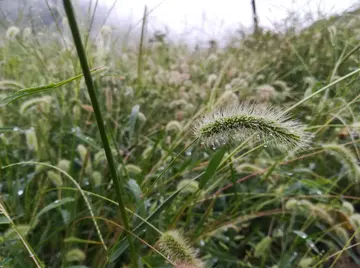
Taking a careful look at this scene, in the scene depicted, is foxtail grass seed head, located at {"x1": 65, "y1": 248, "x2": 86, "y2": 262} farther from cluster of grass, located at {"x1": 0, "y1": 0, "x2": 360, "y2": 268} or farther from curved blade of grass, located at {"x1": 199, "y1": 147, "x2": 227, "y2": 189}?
curved blade of grass, located at {"x1": 199, "y1": 147, "x2": 227, "y2": 189}

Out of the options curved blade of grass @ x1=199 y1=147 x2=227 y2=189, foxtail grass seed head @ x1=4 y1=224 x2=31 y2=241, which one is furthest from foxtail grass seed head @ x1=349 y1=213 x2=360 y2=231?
foxtail grass seed head @ x1=4 y1=224 x2=31 y2=241

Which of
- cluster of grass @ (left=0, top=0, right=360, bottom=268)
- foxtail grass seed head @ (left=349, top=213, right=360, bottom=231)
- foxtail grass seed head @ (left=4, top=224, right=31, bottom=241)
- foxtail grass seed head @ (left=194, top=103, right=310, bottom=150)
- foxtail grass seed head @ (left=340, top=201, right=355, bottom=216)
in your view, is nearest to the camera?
foxtail grass seed head @ (left=194, top=103, right=310, bottom=150)

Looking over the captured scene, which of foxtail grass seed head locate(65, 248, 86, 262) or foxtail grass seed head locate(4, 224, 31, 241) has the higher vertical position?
foxtail grass seed head locate(4, 224, 31, 241)

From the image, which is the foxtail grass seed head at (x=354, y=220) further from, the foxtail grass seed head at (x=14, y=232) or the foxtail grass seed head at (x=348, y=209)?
the foxtail grass seed head at (x=14, y=232)

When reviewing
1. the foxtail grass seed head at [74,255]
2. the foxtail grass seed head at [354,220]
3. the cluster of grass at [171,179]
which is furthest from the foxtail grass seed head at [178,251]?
the foxtail grass seed head at [354,220]

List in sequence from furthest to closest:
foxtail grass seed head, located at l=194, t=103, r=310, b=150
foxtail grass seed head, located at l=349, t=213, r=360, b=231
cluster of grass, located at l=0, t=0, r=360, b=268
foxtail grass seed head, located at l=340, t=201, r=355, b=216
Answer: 1. foxtail grass seed head, located at l=340, t=201, r=355, b=216
2. foxtail grass seed head, located at l=349, t=213, r=360, b=231
3. cluster of grass, located at l=0, t=0, r=360, b=268
4. foxtail grass seed head, located at l=194, t=103, r=310, b=150

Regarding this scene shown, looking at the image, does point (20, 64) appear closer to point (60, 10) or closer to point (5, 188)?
point (60, 10)

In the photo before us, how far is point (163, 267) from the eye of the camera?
3.21 feet

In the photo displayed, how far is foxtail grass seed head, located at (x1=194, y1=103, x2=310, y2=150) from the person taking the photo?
0.77 meters

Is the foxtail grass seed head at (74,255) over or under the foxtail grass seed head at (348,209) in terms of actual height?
over

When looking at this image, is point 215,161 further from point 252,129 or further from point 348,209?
point 348,209

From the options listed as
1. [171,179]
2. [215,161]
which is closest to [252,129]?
[215,161]

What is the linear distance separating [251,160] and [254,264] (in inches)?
23.5

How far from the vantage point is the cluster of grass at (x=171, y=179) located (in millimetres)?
876
